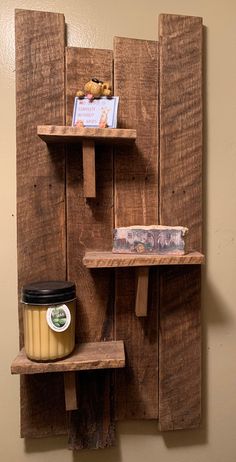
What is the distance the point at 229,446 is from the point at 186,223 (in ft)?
2.41

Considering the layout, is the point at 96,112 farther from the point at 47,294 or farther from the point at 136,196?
the point at 47,294

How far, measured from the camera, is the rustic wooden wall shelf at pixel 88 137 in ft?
2.41

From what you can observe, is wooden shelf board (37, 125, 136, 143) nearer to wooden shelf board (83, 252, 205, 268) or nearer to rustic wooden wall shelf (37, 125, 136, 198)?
rustic wooden wall shelf (37, 125, 136, 198)

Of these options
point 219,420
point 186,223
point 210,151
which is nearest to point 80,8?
point 210,151

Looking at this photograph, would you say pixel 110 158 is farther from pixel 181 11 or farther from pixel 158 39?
pixel 181 11

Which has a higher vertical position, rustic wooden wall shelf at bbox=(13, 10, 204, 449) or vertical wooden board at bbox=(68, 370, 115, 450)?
rustic wooden wall shelf at bbox=(13, 10, 204, 449)

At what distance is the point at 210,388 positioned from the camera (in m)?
0.97

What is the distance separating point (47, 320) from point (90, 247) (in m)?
0.24

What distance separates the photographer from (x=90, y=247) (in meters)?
0.87

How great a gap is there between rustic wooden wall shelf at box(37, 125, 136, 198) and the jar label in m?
0.29

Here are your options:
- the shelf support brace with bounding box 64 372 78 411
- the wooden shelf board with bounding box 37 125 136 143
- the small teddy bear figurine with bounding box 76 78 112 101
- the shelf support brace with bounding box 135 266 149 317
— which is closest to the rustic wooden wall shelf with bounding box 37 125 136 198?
the wooden shelf board with bounding box 37 125 136 143

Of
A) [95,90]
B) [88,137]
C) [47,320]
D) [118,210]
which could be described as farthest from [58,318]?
[95,90]

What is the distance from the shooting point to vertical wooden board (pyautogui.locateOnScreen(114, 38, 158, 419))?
87cm

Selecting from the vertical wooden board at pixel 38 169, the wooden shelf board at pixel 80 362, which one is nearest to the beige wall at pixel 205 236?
the vertical wooden board at pixel 38 169
